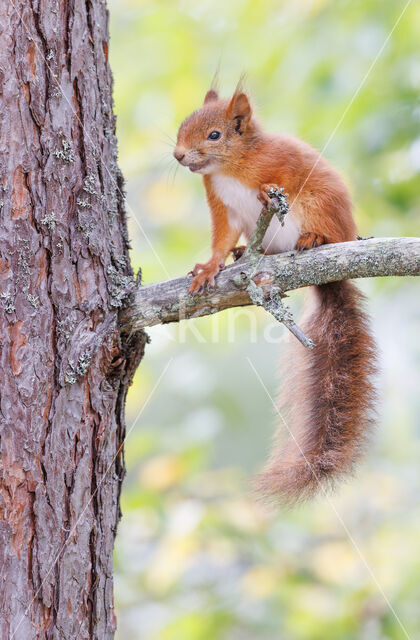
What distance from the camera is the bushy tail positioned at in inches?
49.8

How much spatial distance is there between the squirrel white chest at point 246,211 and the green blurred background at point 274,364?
0.26 metres

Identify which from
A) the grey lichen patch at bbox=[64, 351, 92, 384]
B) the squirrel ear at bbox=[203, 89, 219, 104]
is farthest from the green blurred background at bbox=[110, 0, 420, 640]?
the grey lichen patch at bbox=[64, 351, 92, 384]

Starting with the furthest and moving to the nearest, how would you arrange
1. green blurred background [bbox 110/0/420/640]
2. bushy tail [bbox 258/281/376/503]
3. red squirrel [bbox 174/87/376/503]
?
green blurred background [bbox 110/0/420/640], red squirrel [bbox 174/87/376/503], bushy tail [bbox 258/281/376/503]

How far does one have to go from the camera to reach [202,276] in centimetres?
126

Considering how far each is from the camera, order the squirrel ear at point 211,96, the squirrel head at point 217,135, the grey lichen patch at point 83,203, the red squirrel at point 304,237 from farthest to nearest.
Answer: the squirrel ear at point 211,96, the squirrel head at point 217,135, the red squirrel at point 304,237, the grey lichen patch at point 83,203

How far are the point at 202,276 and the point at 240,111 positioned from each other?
580 millimetres

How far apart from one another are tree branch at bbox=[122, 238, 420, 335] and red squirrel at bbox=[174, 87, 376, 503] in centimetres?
7

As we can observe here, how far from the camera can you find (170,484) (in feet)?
7.89

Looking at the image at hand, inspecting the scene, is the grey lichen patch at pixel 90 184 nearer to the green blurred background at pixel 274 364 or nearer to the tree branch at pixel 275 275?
the tree branch at pixel 275 275

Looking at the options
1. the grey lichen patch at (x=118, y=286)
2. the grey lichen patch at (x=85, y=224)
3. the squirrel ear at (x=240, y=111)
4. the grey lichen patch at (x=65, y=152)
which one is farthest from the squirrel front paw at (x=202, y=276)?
the squirrel ear at (x=240, y=111)

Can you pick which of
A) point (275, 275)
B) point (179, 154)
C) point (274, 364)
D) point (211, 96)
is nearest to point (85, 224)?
point (275, 275)

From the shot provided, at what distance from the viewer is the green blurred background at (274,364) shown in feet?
6.73

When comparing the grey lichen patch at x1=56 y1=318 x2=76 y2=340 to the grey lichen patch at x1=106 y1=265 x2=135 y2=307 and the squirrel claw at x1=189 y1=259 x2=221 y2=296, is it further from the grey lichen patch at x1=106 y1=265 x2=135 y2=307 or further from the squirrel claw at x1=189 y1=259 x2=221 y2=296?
the squirrel claw at x1=189 y1=259 x2=221 y2=296

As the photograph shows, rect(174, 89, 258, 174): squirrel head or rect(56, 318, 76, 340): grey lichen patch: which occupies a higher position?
rect(174, 89, 258, 174): squirrel head
